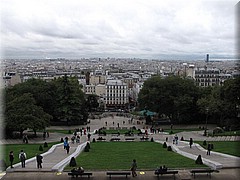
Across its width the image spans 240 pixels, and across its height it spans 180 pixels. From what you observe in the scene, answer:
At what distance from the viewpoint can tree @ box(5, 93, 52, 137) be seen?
109 ft

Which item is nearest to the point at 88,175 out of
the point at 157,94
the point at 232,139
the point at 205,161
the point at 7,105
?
the point at 205,161

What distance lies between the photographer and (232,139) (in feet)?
94.3

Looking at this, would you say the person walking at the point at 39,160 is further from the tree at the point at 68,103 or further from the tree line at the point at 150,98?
the tree at the point at 68,103

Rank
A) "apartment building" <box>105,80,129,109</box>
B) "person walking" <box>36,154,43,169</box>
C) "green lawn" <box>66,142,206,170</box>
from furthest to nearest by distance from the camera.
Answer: "apartment building" <box>105,80,129,109</box>
"green lawn" <box>66,142,206,170</box>
"person walking" <box>36,154,43,169</box>

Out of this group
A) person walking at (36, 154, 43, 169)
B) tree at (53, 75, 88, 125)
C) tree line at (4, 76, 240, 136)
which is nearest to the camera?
person walking at (36, 154, 43, 169)

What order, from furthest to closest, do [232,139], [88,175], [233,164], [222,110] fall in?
[222,110]
[232,139]
[233,164]
[88,175]

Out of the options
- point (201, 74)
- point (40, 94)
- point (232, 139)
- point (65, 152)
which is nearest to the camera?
point (65, 152)

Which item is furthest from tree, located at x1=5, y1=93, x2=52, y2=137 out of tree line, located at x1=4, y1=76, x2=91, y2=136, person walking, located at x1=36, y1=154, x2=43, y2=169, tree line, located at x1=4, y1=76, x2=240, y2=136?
person walking, located at x1=36, y1=154, x2=43, y2=169

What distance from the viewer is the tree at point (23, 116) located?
33.2 metres

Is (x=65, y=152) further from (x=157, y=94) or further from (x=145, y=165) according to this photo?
(x=157, y=94)

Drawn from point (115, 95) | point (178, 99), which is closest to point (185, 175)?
point (178, 99)

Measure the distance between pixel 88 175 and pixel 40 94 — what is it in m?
Answer: 34.5

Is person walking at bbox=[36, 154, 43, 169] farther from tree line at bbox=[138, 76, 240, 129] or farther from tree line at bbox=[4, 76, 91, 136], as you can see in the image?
tree line at bbox=[138, 76, 240, 129]

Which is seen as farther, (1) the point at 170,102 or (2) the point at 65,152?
(1) the point at 170,102
